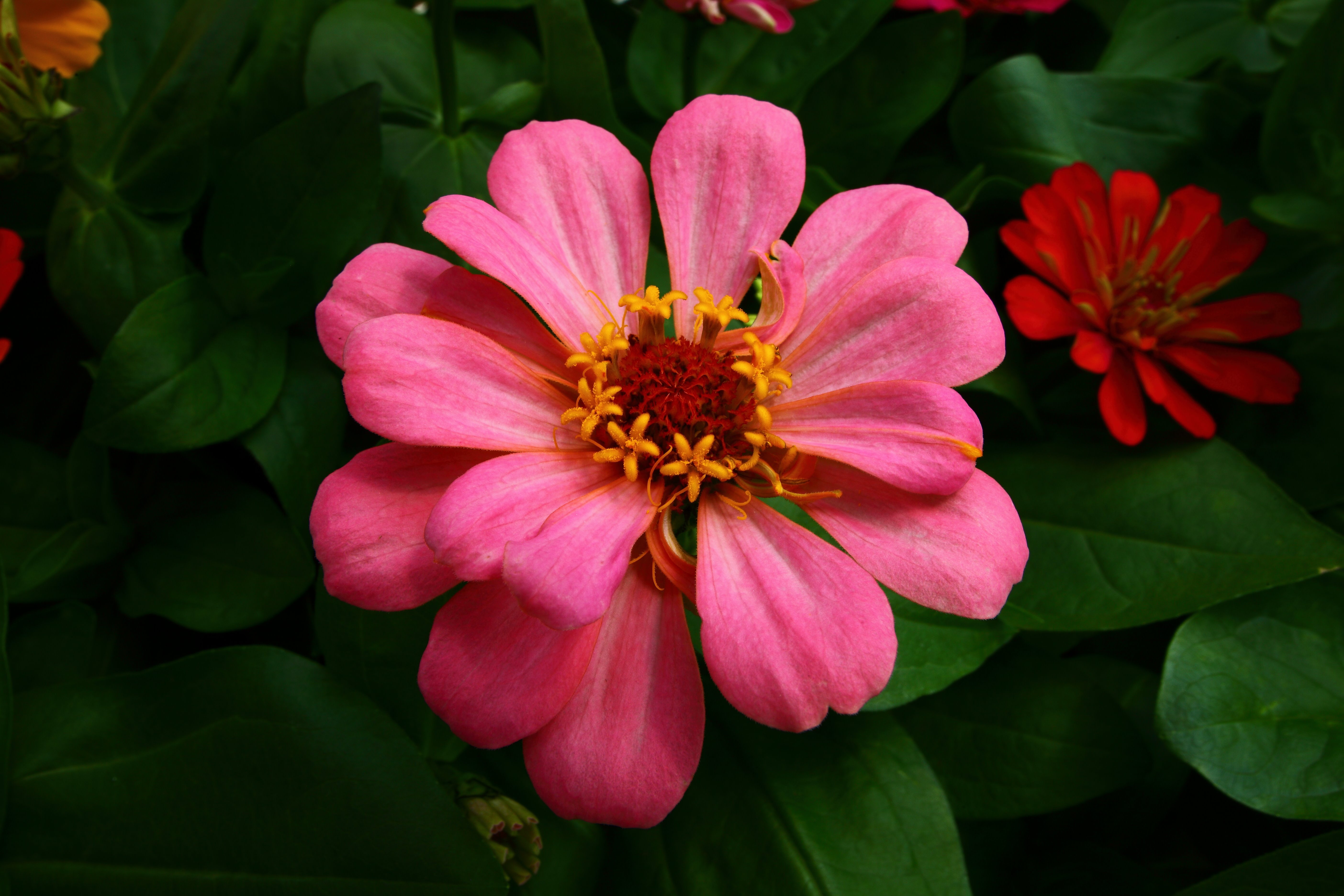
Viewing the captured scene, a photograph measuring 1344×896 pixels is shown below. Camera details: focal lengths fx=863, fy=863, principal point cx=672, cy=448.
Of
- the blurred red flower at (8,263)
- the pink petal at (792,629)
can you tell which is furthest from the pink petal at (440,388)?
the blurred red flower at (8,263)

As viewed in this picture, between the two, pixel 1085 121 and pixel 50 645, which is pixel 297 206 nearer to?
pixel 50 645

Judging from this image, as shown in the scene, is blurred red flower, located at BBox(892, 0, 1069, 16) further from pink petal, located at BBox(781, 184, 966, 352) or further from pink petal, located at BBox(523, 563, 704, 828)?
pink petal, located at BBox(523, 563, 704, 828)

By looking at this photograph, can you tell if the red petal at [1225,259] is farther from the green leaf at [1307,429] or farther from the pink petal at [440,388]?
the pink petal at [440,388]

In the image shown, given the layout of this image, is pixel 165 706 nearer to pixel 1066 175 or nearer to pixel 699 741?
pixel 699 741

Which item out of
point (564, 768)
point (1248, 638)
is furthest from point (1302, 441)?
point (564, 768)

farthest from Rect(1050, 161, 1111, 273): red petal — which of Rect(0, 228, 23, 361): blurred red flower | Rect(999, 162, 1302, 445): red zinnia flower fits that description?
Rect(0, 228, 23, 361): blurred red flower
